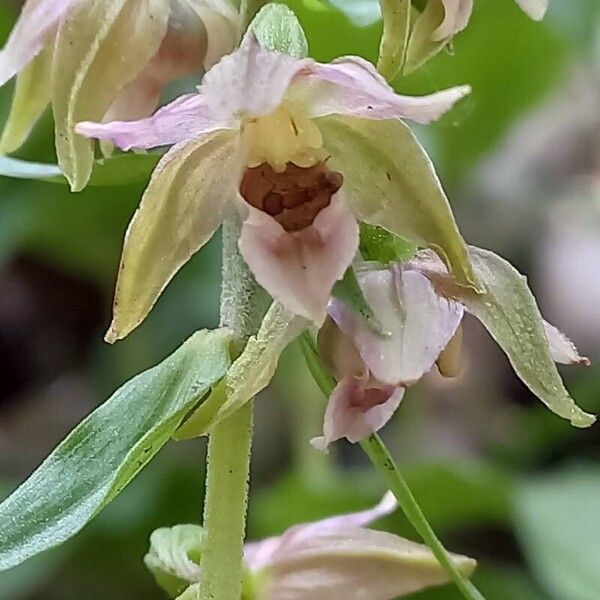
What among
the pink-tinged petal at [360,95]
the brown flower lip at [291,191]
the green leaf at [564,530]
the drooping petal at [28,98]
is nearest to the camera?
the pink-tinged petal at [360,95]

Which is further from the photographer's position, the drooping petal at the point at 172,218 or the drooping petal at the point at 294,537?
the drooping petal at the point at 294,537

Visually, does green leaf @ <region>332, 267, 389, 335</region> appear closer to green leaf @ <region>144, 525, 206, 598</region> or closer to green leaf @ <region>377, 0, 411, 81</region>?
green leaf @ <region>377, 0, 411, 81</region>

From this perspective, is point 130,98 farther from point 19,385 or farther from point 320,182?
point 19,385

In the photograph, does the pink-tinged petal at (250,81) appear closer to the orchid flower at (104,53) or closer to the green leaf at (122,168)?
the orchid flower at (104,53)

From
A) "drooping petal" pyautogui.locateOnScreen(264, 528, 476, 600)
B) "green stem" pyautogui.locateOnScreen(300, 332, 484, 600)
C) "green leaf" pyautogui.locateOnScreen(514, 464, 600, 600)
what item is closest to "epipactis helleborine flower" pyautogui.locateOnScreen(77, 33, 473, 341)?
Result: "green stem" pyautogui.locateOnScreen(300, 332, 484, 600)

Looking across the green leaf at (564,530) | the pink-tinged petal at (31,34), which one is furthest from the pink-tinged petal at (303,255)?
the green leaf at (564,530)

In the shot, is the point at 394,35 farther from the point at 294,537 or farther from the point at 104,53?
the point at 294,537
